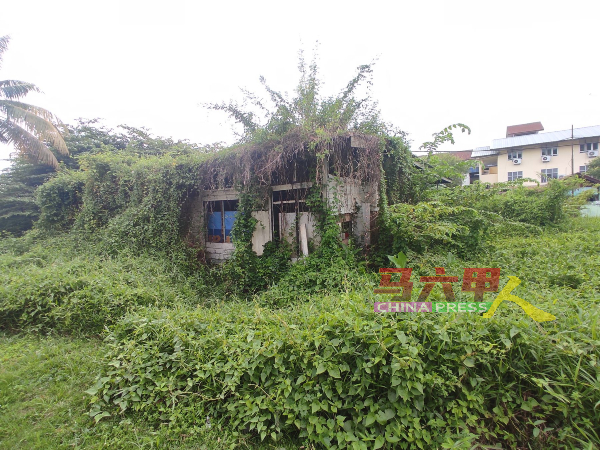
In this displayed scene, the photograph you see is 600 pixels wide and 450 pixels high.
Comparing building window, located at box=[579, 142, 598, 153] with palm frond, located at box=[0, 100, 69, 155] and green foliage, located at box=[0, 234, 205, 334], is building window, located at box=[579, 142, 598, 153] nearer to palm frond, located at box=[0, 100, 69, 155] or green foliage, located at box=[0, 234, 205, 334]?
green foliage, located at box=[0, 234, 205, 334]

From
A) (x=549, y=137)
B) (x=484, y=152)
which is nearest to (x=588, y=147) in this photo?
(x=549, y=137)

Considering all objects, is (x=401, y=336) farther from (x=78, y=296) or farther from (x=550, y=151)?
(x=550, y=151)

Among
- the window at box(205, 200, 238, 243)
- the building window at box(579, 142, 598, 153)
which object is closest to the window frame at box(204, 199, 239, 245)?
the window at box(205, 200, 238, 243)

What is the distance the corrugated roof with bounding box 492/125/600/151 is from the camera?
75.6 ft

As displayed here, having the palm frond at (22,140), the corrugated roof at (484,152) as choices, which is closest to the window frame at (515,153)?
the corrugated roof at (484,152)

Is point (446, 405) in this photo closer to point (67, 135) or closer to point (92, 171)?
point (92, 171)

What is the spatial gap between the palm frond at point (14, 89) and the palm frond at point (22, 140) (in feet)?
2.89

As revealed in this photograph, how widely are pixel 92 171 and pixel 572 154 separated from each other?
31999mm

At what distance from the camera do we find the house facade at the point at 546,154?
22.7 m

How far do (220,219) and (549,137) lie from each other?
3001 cm

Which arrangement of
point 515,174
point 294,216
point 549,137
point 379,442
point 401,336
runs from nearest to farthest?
point 379,442 → point 401,336 → point 294,216 → point 549,137 → point 515,174

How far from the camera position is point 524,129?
3017cm

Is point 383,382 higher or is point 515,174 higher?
point 515,174

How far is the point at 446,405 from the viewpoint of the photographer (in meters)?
1.87
